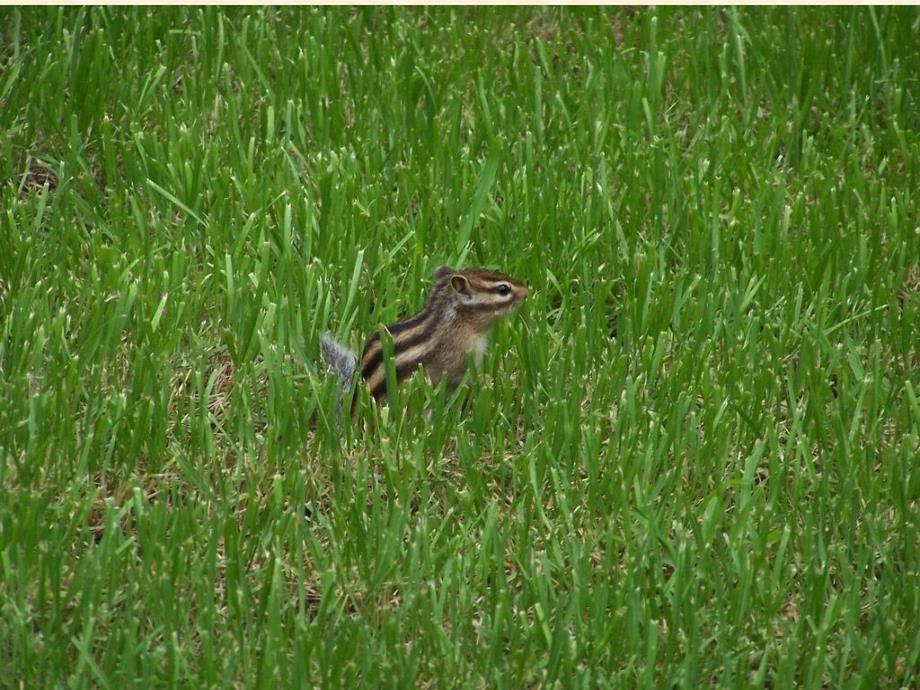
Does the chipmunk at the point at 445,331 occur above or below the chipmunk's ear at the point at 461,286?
Result: below

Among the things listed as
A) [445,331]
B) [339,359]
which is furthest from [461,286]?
[339,359]

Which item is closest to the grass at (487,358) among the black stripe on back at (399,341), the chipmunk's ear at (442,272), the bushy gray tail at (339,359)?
the bushy gray tail at (339,359)

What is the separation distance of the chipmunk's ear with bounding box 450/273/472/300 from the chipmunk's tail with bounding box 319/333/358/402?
1.61ft

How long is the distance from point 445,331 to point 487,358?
28 cm

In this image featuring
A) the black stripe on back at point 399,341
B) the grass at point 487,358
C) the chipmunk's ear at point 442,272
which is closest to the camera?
the grass at point 487,358

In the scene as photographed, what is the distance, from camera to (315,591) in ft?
17.3

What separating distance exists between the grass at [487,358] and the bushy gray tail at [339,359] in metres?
0.08

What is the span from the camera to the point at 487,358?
21.2 feet

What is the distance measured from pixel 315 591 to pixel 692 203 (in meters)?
3.02

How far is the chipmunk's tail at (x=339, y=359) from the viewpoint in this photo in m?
6.14

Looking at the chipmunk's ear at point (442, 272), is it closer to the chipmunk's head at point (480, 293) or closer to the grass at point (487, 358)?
the chipmunk's head at point (480, 293)

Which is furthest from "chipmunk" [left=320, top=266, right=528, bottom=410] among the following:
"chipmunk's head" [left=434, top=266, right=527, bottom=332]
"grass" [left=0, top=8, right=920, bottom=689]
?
"grass" [left=0, top=8, right=920, bottom=689]

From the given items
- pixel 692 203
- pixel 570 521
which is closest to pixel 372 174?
pixel 692 203

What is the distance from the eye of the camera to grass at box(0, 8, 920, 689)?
500 cm
